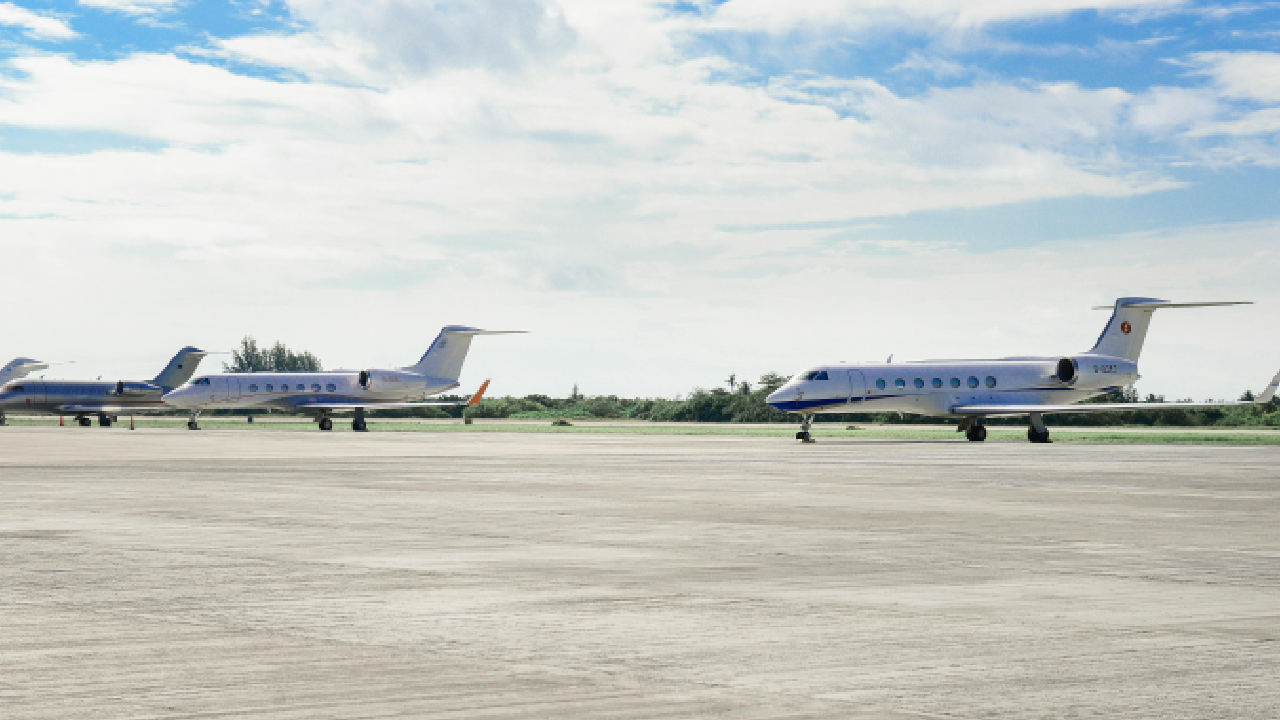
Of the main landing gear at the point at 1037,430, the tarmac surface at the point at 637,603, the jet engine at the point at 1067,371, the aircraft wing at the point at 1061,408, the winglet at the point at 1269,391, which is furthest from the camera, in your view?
the jet engine at the point at 1067,371

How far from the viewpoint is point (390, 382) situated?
78438 millimetres

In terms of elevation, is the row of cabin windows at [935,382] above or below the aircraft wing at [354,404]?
above

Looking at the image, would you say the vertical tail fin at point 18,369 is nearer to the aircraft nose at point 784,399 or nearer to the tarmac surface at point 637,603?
the aircraft nose at point 784,399

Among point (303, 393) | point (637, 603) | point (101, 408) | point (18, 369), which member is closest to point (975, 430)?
point (303, 393)

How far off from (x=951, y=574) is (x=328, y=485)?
1523 centimetres

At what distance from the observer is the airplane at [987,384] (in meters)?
52.4

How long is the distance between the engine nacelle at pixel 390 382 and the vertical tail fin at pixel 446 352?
1.27m

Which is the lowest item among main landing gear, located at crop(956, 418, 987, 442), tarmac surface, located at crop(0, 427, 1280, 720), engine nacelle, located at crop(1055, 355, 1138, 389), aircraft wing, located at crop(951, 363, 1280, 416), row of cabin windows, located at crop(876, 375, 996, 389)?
tarmac surface, located at crop(0, 427, 1280, 720)

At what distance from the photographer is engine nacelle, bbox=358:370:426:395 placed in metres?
77.1

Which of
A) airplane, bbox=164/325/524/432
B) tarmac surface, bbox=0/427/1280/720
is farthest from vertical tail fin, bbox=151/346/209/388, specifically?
tarmac surface, bbox=0/427/1280/720

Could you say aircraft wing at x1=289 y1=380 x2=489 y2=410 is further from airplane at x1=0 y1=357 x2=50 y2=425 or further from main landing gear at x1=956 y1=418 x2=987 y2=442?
airplane at x1=0 y1=357 x2=50 y2=425

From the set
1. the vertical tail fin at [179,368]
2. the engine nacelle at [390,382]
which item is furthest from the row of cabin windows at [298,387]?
the vertical tail fin at [179,368]

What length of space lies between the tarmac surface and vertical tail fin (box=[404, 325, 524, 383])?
58.9 meters

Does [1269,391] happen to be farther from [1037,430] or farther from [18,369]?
[18,369]
